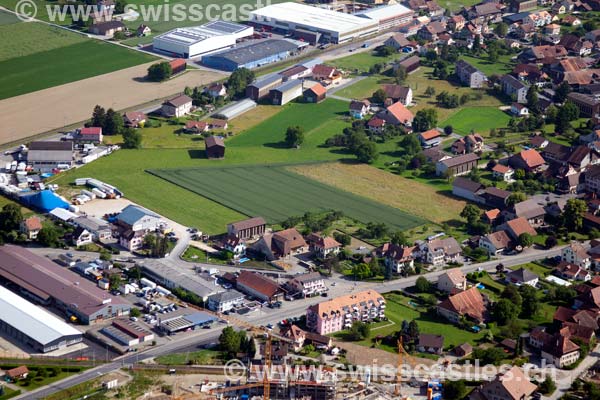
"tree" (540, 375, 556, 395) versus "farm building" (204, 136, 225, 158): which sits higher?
"tree" (540, 375, 556, 395)

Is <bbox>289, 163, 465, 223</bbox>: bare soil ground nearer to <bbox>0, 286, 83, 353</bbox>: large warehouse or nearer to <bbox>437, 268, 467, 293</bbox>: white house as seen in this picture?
<bbox>437, 268, 467, 293</bbox>: white house

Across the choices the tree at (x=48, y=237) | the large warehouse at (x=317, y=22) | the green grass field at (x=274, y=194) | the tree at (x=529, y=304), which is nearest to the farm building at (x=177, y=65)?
the large warehouse at (x=317, y=22)

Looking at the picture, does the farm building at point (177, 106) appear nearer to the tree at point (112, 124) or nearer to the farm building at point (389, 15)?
the tree at point (112, 124)

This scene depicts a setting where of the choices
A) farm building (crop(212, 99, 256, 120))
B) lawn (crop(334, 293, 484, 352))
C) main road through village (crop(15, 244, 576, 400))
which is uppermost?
lawn (crop(334, 293, 484, 352))

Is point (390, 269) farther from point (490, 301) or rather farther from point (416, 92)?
point (416, 92)

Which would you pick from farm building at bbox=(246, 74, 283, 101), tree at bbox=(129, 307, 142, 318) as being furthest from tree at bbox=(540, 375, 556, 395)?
farm building at bbox=(246, 74, 283, 101)

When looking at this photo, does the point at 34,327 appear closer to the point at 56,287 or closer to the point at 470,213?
the point at 56,287

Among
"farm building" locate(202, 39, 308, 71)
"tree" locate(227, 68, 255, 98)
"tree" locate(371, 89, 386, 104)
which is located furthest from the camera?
"farm building" locate(202, 39, 308, 71)
